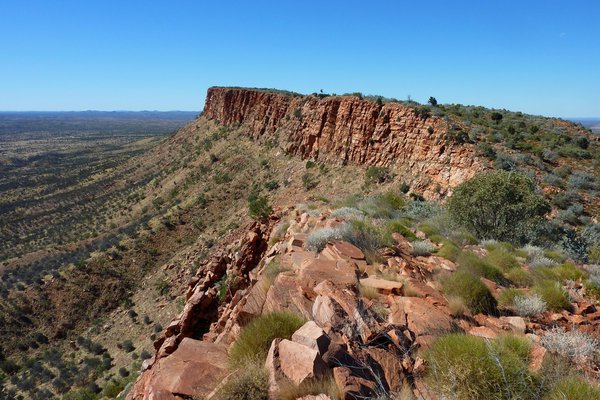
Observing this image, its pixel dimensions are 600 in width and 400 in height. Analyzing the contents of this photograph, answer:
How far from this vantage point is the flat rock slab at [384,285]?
19.4 feet

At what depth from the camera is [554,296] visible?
21.0 ft

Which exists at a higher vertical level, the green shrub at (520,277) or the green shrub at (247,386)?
the green shrub at (247,386)

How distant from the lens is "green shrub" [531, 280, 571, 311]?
631 centimetres

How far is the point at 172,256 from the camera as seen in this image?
24.8m

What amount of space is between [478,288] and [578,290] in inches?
117

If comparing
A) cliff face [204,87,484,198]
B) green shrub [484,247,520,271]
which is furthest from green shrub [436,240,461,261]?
cliff face [204,87,484,198]

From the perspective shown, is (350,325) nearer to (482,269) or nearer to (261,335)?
(261,335)

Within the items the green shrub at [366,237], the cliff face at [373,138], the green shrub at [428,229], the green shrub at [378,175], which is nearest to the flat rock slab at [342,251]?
the green shrub at [366,237]

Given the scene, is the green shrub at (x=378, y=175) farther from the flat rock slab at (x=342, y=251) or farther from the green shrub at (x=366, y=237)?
the flat rock slab at (x=342, y=251)

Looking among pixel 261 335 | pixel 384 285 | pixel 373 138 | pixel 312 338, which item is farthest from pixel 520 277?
pixel 373 138

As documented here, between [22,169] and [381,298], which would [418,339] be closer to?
[381,298]

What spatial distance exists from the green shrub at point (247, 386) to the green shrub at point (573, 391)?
8.73ft

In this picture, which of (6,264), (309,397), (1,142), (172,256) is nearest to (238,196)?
(172,256)

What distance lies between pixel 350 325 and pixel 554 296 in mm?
4343
